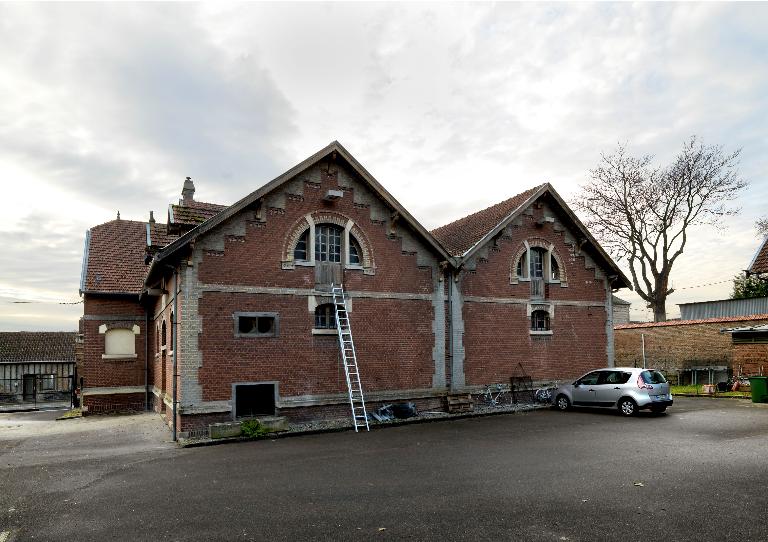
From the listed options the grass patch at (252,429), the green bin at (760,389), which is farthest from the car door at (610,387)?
the grass patch at (252,429)

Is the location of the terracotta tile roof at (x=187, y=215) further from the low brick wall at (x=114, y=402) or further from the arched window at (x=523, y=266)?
the arched window at (x=523, y=266)

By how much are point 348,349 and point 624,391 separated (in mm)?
8370

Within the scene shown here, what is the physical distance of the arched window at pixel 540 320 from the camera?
65.6 ft

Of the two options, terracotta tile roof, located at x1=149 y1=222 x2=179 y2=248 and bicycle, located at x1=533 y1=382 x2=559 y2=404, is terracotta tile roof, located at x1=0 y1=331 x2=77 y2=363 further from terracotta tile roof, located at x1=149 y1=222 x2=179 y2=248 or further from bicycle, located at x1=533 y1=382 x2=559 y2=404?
bicycle, located at x1=533 y1=382 x2=559 y2=404

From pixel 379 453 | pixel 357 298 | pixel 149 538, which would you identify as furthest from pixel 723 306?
pixel 149 538

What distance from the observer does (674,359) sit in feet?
93.9

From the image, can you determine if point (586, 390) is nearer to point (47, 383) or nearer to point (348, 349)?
point (348, 349)

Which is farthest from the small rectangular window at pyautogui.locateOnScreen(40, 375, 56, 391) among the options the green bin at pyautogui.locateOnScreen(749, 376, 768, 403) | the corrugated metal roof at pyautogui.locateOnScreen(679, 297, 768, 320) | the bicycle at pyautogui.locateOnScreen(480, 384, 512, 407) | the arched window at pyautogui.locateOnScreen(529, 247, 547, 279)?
the corrugated metal roof at pyautogui.locateOnScreen(679, 297, 768, 320)

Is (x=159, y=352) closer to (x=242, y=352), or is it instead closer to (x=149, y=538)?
(x=242, y=352)

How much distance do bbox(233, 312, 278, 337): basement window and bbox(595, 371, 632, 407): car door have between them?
400 inches

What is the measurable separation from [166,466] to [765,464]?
11003 millimetres

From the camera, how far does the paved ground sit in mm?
6688

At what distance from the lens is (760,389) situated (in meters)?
19.9

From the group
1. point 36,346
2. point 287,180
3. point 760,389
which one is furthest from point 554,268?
point 36,346
